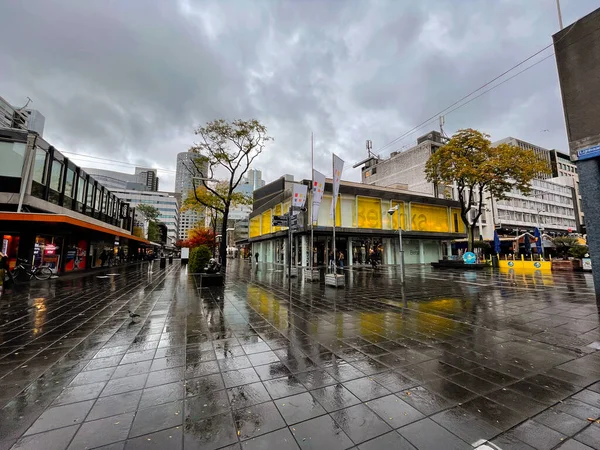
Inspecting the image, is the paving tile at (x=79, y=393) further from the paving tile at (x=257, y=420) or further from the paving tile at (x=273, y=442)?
the paving tile at (x=273, y=442)

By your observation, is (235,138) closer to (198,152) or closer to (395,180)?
(198,152)

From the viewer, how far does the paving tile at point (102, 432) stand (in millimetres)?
2115

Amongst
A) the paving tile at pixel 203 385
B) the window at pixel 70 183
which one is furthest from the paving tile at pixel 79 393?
the window at pixel 70 183

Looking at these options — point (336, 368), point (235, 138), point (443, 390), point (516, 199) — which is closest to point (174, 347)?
point (336, 368)

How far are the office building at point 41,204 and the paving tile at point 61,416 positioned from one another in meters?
13.5

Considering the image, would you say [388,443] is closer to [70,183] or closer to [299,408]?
[299,408]

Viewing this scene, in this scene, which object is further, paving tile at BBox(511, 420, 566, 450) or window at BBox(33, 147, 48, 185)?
window at BBox(33, 147, 48, 185)

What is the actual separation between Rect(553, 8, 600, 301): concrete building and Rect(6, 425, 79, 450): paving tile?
11795mm

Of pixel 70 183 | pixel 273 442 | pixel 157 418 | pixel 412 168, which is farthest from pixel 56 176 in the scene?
pixel 412 168

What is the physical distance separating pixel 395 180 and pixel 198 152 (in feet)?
120

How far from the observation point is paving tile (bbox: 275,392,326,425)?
2459mm

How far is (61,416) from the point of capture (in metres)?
2.49

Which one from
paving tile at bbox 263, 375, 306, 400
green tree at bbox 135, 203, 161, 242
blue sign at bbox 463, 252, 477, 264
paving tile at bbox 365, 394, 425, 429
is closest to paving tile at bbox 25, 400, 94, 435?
paving tile at bbox 263, 375, 306, 400

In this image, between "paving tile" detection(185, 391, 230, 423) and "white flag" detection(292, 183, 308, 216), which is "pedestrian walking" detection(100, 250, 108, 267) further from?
"paving tile" detection(185, 391, 230, 423)
